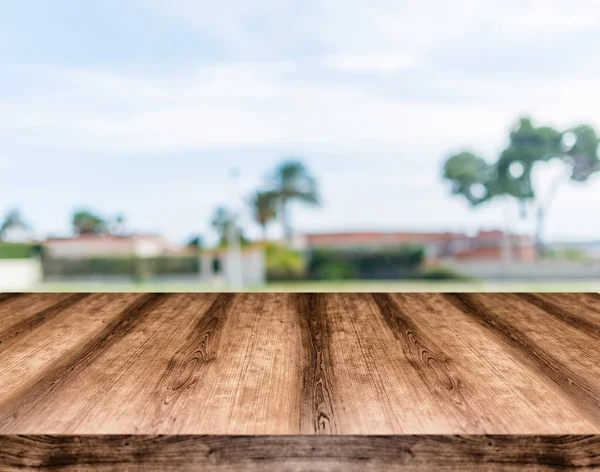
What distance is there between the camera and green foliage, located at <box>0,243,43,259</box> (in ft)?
40.4

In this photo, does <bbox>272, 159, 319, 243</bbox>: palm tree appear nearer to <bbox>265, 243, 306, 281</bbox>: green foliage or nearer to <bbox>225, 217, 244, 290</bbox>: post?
<bbox>265, 243, 306, 281</bbox>: green foliage

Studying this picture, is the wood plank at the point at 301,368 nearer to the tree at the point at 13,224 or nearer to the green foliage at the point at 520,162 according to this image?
the green foliage at the point at 520,162

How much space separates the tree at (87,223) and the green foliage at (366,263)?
4.71 metres

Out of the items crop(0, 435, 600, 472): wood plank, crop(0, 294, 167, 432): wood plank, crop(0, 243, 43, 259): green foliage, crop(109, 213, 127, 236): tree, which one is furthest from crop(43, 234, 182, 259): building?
crop(0, 435, 600, 472): wood plank

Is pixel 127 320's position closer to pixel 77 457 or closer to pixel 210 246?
pixel 77 457

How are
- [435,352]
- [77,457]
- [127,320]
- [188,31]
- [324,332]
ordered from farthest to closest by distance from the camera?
[188,31]
[127,320]
[324,332]
[435,352]
[77,457]

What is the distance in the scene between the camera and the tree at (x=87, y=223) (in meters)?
13.6

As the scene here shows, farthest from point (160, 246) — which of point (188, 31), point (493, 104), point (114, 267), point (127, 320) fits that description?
point (127, 320)

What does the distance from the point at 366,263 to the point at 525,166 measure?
395 centimetres

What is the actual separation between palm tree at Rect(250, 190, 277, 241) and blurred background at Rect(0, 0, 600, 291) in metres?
0.04

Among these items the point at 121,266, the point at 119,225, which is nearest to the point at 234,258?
the point at 121,266

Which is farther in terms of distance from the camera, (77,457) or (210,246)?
(210,246)

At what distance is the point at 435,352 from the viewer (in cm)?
89

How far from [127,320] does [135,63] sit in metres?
14.3
